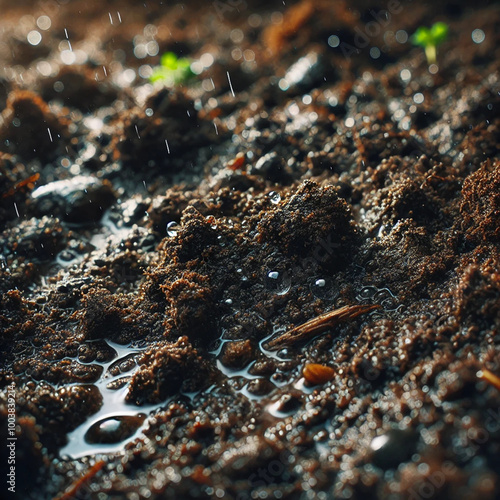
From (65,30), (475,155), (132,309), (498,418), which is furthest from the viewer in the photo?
(65,30)

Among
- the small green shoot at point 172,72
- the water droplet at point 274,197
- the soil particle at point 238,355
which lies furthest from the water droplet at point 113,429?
the small green shoot at point 172,72

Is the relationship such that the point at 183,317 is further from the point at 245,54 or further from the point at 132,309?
the point at 245,54

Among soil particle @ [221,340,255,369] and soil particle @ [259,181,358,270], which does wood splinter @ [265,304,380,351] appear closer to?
soil particle @ [221,340,255,369]

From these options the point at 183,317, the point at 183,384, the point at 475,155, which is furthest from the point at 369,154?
the point at 183,384

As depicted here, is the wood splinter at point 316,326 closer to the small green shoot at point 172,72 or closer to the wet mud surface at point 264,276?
the wet mud surface at point 264,276

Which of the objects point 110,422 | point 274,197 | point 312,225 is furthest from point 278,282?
point 110,422

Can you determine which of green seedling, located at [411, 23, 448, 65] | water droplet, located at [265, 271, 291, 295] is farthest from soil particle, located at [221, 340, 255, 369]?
green seedling, located at [411, 23, 448, 65]
